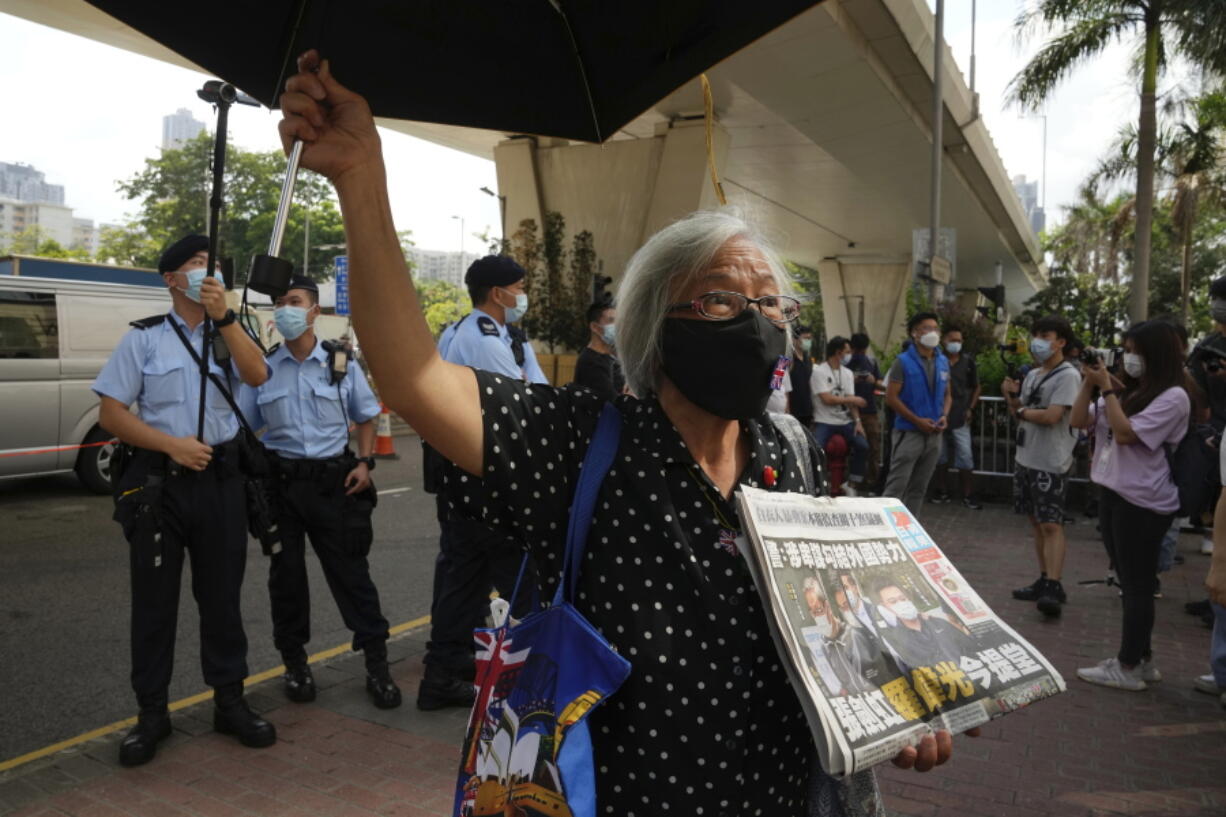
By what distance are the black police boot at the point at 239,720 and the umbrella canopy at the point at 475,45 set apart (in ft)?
10.2

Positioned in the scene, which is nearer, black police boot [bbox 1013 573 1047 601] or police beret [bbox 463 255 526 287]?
police beret [bbox 463 255 526 287]

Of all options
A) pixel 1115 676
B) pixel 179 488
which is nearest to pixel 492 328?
pixel 179 488

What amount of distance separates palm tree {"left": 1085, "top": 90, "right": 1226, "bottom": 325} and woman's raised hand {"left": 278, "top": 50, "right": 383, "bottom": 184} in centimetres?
2437

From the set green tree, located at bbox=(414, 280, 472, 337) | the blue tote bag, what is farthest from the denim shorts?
green tree, located at bbox=(414, 280, 472, 337)

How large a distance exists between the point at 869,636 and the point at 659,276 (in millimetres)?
→ 774

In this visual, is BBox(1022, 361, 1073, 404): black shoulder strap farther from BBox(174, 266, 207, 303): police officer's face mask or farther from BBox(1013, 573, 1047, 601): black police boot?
BBox(174, 266, 207, 303): police officer's face mask

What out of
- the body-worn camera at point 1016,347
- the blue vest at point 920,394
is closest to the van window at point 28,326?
the blue vest at point 920,394

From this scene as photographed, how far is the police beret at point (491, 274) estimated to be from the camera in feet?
15.3

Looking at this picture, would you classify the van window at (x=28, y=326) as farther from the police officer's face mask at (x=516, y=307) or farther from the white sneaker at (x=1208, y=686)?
the white sneaker at (x=1208, y=686)

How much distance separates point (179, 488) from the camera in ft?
12.3

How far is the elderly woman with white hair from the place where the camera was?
1378 mm

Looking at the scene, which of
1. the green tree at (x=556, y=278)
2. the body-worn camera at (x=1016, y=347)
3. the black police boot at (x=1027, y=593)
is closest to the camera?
the black police boot at (x=1027, y=593)

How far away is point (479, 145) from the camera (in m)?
20.3

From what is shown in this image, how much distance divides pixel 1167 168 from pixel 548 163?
19799mm
